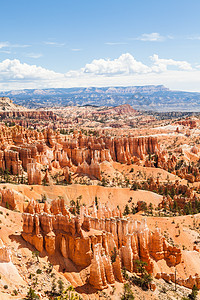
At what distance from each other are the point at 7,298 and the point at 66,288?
5.97 m

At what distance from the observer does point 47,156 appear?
2965 inches

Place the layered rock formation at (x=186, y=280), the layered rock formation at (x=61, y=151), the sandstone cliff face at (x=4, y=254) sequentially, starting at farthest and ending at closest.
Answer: the layered rock formation at (x=61, y=151), the layered rock formation at (x=186, y=280), the sandstone cliff face at (x=4, y=254)

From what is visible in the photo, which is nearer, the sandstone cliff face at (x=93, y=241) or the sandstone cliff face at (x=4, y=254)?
the sandstone cliff face at (x=4, y=254)

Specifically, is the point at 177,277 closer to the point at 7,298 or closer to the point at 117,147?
the point at 7,298

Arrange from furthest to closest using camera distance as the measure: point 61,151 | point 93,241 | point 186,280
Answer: point 61,151
point 186,280
point 93,241

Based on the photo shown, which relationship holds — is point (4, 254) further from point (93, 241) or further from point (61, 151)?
point (61, 151)

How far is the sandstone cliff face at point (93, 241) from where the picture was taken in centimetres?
2842

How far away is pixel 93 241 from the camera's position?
101ft

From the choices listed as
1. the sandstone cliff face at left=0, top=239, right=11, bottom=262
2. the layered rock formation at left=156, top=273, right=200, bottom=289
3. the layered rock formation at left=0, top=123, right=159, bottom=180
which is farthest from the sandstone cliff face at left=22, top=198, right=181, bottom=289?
the layered rock formation at left=0, top=123, right=159, bottom=180

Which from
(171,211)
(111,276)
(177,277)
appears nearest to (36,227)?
(111,276)

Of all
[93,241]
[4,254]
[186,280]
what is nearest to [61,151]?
[93,241]

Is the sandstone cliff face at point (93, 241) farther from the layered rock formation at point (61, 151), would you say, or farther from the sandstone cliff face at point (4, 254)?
the layered rock formation at point (61, 151)

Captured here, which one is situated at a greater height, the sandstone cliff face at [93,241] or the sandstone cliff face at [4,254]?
the sandstone cliff face at [4,254]

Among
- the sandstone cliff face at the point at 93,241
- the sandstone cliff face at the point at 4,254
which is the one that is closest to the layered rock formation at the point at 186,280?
the sandstone cliff face at the point at 93,241
